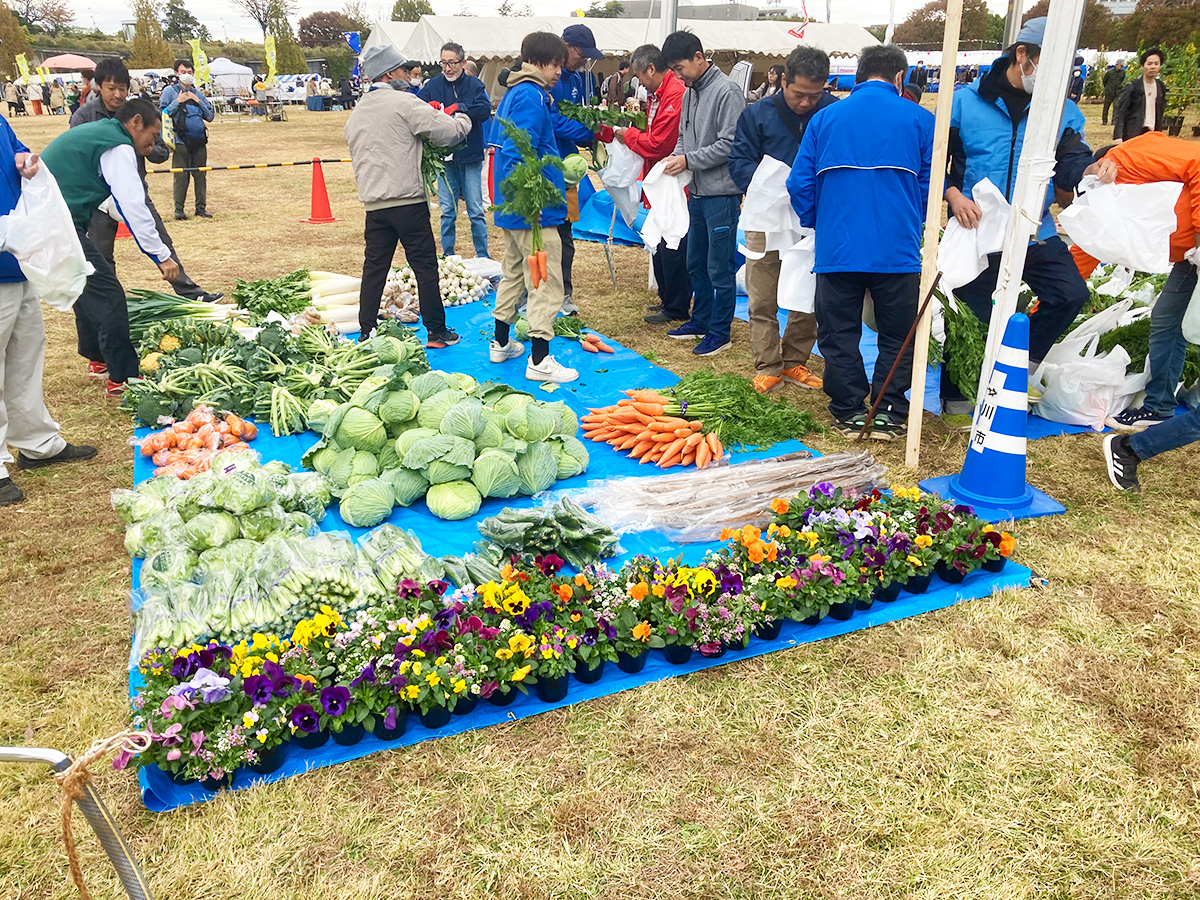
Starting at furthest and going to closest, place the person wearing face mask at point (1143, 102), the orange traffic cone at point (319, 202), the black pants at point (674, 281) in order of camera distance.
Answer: the orange traffic cone at point (319, 202) → the person wearing face mask at point (1143, 102) → the black pants at point (674, 281)

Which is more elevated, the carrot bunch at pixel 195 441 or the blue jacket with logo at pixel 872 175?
the blue jacket with logo at pixel 872 175

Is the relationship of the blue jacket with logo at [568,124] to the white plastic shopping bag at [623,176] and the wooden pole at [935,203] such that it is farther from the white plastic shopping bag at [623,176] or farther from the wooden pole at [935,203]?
the wooden pole at [935,203]

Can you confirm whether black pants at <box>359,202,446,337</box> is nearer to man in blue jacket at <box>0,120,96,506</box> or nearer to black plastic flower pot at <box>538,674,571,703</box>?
man in blue jacket at <box>0,120,96,506</box>

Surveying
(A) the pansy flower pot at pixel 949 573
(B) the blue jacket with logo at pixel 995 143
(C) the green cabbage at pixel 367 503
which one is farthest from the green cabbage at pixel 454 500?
(B) the blue jacket with logo at pixel 995 143

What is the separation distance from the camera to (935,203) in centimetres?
417

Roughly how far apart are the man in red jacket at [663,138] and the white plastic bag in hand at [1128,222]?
334 cm

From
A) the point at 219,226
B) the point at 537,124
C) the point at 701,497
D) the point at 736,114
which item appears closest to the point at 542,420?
the point at 701,497

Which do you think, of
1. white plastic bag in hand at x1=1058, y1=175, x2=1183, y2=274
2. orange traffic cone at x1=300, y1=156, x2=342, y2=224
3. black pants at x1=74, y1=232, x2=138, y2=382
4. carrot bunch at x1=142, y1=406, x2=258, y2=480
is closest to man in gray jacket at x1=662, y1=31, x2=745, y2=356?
white plastic bag in hand at x1=1058, y1=175, x2=1183, y2=274

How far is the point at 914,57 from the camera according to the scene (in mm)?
33969

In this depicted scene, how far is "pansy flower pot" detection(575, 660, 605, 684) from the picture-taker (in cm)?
314

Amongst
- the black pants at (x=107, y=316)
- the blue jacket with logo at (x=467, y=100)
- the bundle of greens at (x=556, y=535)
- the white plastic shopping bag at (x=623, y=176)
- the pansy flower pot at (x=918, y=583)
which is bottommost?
the pansy flower pot at (x=918, y=583)

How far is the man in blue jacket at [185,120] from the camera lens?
11922mm

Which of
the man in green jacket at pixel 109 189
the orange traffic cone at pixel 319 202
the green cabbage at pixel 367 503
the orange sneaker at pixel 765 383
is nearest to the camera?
the green cabbage at pixel 367 503

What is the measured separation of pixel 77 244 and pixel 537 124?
304 centimetres
